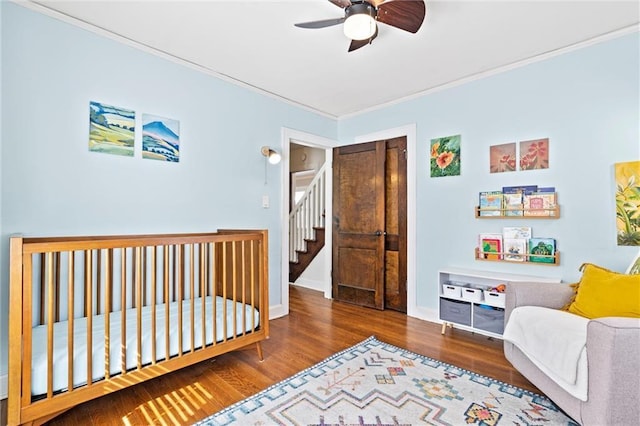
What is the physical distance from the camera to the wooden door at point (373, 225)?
343cm

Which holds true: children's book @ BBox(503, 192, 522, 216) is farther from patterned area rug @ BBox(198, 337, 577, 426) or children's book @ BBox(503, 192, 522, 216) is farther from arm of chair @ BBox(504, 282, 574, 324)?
patterned area rug @ BBox(198, 337, 577, 426)

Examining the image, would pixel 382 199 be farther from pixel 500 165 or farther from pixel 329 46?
pixel 329 46

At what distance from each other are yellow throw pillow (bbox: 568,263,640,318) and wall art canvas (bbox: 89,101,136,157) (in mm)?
3182

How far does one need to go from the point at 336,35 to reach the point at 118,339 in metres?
2.44

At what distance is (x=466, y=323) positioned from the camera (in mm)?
2627

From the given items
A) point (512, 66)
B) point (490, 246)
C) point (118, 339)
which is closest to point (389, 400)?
point (118, 339)

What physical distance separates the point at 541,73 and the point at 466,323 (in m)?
2.22

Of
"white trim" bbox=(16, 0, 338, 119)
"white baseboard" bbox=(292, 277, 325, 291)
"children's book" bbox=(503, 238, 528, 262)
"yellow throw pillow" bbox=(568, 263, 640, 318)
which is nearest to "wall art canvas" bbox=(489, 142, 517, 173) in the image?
"children's book" bbox=(503, 238, 528, 262)

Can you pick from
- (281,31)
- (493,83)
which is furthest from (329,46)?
(493,83)

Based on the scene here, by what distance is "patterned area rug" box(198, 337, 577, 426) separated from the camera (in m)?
A: 1.56

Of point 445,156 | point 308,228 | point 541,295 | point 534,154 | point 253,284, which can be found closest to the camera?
point 541,295

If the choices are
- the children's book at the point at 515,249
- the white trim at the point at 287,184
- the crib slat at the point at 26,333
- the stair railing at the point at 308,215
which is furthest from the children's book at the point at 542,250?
the crib slat at the point at 26,333

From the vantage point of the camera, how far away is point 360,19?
1.72m

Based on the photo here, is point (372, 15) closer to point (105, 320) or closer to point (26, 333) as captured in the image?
point (105, 320)
